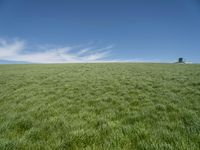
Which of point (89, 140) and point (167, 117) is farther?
point (167, 117)

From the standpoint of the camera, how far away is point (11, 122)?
628 cm

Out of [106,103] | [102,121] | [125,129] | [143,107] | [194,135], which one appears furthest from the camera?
[106,103]

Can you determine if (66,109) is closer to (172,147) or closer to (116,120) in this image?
(116,120)

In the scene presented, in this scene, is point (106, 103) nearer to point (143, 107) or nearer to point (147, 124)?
point (143, 107)

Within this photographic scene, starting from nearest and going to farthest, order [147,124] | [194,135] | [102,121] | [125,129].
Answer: [194,135] → [125,129] → [147,124] → [102,121]

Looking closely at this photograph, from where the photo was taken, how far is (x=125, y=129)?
5367 mm

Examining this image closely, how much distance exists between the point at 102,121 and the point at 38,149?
2.41 meters

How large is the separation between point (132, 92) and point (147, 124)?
538cm

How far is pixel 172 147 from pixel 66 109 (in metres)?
4.93

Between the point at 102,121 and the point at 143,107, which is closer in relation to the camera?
the point at 102,121

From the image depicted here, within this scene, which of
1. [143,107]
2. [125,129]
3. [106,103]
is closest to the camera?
[125,129]

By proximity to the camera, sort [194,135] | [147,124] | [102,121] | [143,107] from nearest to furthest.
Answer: [194,135] < [147,124] < [102,121] < [143,107]

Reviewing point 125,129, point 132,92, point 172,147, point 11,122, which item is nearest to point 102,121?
point 125,129

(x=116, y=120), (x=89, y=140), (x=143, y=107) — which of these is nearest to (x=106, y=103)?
(x=143, y=107)
